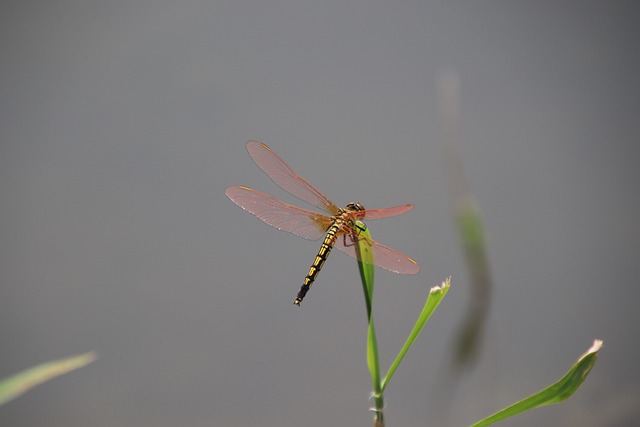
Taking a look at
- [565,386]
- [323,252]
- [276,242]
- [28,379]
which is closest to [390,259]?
[323,252]

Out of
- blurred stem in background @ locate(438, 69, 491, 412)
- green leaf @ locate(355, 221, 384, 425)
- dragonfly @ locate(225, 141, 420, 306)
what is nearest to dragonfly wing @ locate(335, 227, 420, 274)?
dragonfly @ locate(225, 141, 420, 306)

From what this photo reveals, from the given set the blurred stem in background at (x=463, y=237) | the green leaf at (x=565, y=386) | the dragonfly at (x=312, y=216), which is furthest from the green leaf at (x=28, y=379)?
the blurred stem in background at (x=463, y=237)

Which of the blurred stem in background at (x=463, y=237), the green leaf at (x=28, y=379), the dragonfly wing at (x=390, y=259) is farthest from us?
the blurred stem in background at (x=463, y=237)

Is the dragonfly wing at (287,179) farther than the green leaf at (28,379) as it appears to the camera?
Yes

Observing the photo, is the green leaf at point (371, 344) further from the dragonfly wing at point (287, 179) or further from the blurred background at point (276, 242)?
the blurred background at point (276, 242)

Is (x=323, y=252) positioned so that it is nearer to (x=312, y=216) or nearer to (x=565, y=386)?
(x=312, y=216)

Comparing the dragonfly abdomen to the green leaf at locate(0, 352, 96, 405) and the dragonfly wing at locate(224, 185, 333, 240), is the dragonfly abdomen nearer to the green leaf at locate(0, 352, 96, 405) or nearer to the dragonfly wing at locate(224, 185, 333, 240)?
the dragonfly wing at locate(224, 185, 333, 240)

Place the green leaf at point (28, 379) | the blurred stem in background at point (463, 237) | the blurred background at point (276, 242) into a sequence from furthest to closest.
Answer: the blurred background at point (276, 242) → the blurred stem in background at point (463, 237) → the green leaf at point (28, 379)

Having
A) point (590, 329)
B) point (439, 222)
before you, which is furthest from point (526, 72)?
point (590, 329)

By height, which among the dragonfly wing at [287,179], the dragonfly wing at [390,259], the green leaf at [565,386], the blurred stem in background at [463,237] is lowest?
the green leaf at [565,386]
